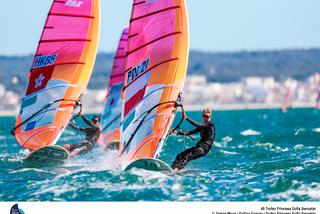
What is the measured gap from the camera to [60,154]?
1703 centimetres

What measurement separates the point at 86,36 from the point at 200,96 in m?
144

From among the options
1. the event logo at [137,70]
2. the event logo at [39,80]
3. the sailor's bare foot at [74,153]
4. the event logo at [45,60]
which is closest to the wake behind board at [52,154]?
the sailor's bare foot at [74,153]

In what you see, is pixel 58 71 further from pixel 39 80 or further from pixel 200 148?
pixel 200 148

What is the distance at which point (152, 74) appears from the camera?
49.8 ft

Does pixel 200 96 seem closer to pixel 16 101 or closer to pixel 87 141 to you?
pixel 16 101

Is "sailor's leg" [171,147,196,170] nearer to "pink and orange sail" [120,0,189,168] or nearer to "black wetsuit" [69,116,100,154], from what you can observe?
"pink and orange sail" [120,0,189,168]

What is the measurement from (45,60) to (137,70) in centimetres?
391

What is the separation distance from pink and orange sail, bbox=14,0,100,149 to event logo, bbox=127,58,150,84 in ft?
11.1

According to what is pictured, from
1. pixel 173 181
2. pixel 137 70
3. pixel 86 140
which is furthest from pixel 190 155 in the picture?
pixel 86 140

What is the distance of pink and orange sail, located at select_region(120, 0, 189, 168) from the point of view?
1494 cm

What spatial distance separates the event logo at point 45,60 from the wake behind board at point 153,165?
5.14 m

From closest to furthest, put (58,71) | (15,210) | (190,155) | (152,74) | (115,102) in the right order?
(15,210)
(190,155)
(152,74)
(58,71)
(115,102)

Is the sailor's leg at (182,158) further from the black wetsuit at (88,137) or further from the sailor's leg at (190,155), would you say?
the black wetsuit at (88,137)

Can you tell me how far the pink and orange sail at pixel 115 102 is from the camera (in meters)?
23.5
